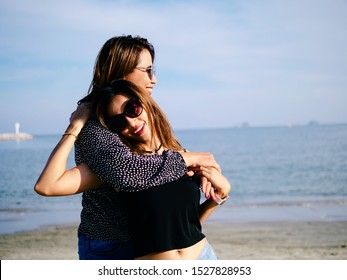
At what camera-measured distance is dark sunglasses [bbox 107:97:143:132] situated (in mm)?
2713

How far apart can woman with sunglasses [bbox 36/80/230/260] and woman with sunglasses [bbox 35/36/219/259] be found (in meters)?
0.05

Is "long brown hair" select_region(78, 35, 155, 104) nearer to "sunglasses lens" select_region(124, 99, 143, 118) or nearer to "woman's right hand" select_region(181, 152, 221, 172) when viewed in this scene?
"sunglasses lens" select_region(124, 99, 143, 118)

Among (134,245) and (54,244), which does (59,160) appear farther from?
(54,244)

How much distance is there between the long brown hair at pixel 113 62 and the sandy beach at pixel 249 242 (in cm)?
652

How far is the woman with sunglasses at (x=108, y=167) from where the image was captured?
2.56 m

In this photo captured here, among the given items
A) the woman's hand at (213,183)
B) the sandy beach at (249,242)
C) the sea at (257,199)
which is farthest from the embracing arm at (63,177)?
the sea at (257,199)

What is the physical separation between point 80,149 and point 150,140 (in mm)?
408

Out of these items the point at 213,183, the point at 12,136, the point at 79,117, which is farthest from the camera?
the point at 12,136

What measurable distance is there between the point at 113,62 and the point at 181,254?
1.19m

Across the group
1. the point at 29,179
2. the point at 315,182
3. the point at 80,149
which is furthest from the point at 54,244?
the point at 29,179

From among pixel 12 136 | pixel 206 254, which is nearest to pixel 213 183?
pixel 206 254

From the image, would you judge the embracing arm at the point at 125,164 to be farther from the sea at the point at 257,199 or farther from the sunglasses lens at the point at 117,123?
the sea at the point at 257,199

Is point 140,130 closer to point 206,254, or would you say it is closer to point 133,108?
point 133,108

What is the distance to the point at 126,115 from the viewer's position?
8.91ft
